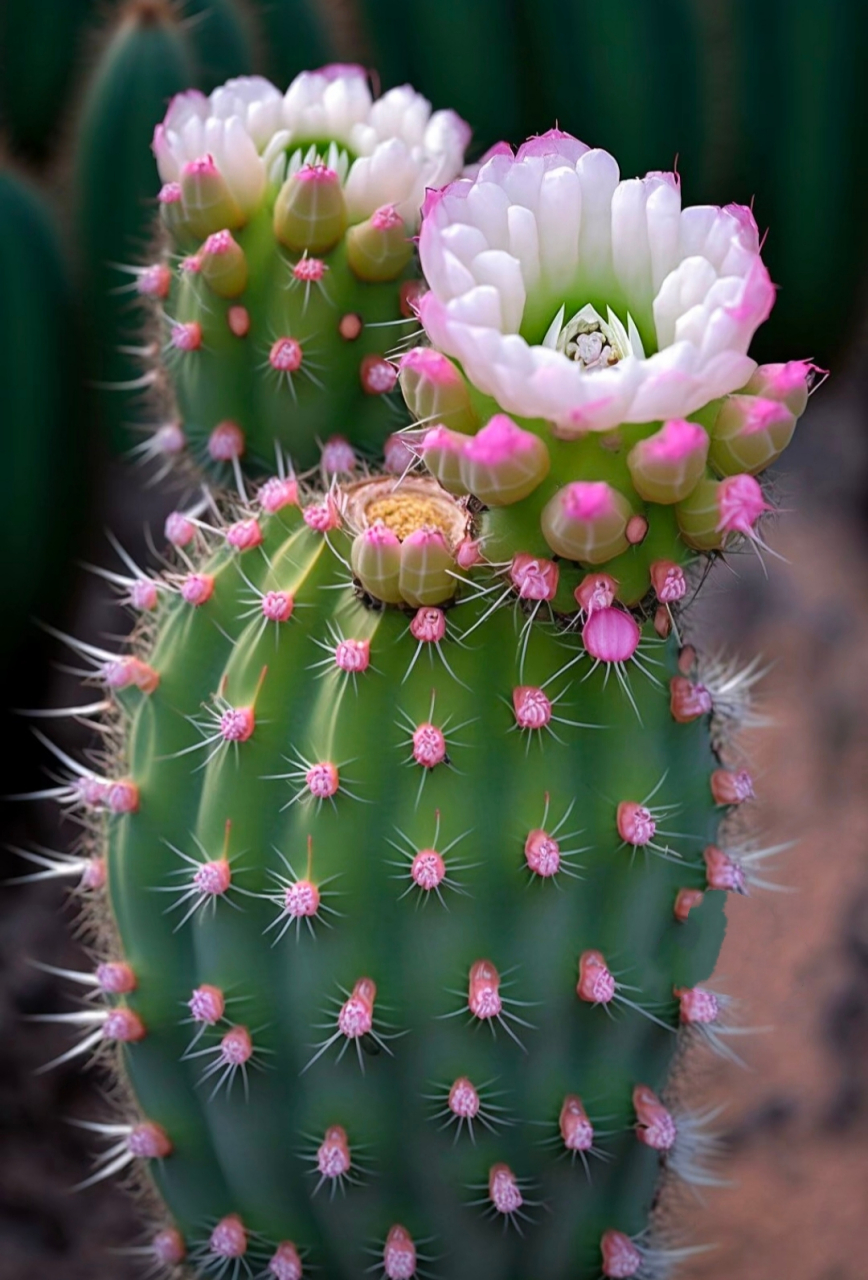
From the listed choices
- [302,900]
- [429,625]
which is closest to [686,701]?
[429,625]

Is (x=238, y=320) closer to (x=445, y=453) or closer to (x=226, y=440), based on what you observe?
(x=226, y=440)

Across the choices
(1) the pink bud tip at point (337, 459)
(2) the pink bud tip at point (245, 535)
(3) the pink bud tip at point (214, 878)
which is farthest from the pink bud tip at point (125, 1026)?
(1) the pink bud tip at point (337, 459)

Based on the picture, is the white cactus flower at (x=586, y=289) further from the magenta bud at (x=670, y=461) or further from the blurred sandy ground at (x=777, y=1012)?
the blurred sandy ground at (x=777, y=1012)

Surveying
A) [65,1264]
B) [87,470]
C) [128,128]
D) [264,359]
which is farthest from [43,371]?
[65,1264]

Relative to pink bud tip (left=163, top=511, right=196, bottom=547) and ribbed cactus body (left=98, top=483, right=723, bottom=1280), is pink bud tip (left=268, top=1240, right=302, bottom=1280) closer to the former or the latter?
ribbed cactus body (left=98, top=483, right=723, bottom=1280)

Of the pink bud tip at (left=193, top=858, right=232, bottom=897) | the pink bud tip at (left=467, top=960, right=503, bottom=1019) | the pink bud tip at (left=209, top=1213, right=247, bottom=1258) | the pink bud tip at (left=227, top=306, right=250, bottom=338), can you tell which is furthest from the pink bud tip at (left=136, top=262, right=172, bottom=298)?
the pink bud tip at (left=209, top=1213, right=247, bottom=1258)

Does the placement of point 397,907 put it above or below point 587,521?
below
